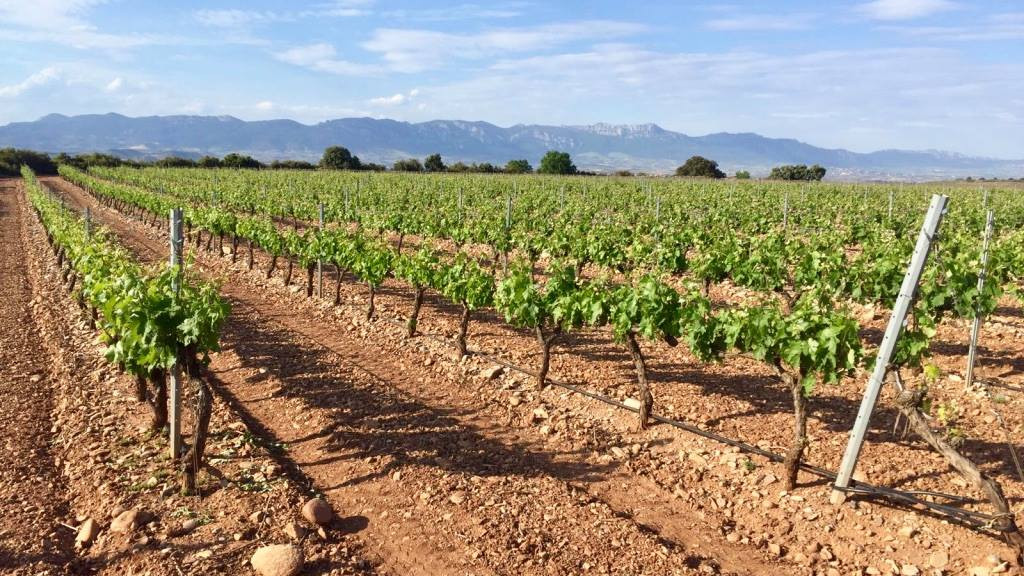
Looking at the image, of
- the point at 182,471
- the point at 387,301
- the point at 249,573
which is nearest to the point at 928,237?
the point at 249,573

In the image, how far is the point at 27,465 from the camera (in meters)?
6.43

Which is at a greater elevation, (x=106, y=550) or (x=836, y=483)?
(x=836, y=483)

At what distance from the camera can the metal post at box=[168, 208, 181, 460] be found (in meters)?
6.40

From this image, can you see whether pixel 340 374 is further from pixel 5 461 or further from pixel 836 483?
pixel 836 483

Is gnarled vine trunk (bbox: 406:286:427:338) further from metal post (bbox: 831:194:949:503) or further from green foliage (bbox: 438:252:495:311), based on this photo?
metal post (bbox: 831:194:949:503)

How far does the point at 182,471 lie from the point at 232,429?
126 cm

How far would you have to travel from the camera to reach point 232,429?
7348mm

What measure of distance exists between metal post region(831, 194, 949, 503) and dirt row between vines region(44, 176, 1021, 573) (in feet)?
1.28

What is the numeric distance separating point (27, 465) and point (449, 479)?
402cm

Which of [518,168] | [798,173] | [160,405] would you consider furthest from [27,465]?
[798,173]

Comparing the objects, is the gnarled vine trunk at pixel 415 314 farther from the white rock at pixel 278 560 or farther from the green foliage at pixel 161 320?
the white rock at pixel 278 560

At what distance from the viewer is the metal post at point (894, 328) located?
5.15m

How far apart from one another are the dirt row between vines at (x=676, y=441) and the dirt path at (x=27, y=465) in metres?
2.07

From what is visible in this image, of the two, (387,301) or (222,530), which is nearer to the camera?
(222,530)
